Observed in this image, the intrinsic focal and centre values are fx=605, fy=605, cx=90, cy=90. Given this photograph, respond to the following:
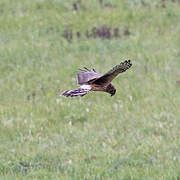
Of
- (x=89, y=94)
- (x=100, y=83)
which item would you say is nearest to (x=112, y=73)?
(x=100, y=83)

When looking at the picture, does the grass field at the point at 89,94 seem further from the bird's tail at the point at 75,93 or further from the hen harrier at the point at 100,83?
the bird's tail at the point at 75,93

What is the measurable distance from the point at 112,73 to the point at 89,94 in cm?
585

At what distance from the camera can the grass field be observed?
24.4 ft

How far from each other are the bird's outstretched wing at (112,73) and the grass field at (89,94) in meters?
3.00

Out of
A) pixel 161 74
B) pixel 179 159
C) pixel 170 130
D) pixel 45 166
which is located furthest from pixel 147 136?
pixel 161 74

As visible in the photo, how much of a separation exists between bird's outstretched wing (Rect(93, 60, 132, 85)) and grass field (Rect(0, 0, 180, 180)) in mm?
2997

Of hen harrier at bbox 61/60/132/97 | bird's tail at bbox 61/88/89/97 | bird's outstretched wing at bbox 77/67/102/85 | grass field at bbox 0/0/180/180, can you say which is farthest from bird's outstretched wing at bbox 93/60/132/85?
grass field at bbox 0/0/180/180

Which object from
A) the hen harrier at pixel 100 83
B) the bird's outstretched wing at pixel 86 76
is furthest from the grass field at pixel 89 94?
the hen harrier at pixel 100 83

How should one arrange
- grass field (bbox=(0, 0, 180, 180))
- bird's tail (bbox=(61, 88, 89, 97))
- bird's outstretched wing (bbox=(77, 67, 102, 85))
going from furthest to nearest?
grass field (bbox=(0, 0, 180, 180))
bird's outstretched wing (bbox=(77, 67, 102, 85))
bird's tail (bbox=(61, 88, 89, 97))

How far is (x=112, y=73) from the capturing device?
3.81 metres

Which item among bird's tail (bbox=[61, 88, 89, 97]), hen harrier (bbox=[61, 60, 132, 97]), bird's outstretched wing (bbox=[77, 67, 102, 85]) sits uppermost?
bird's outstretched wing (bbox=[77, 67, 102, 85])

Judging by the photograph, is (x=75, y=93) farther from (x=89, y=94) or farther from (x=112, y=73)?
(x=89, y=94)

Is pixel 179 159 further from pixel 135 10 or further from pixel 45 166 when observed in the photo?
pixel 135 10

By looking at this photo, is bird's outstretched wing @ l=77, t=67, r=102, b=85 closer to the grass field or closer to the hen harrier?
the hen harrier
